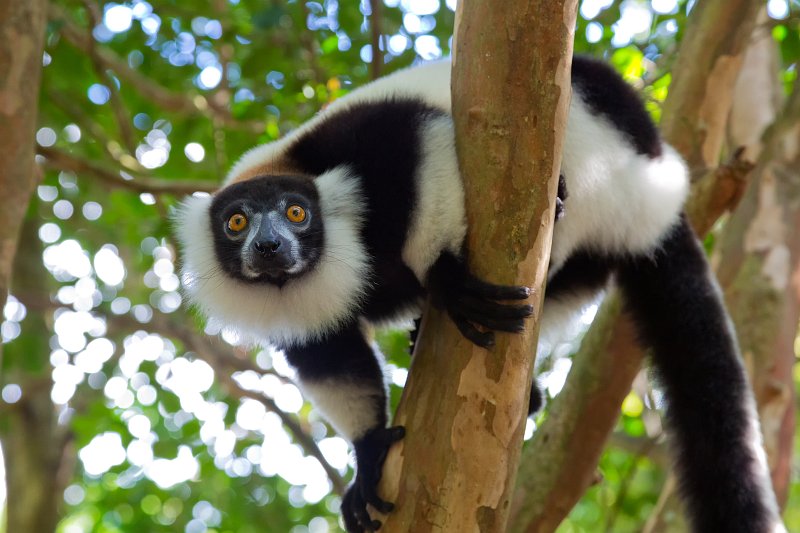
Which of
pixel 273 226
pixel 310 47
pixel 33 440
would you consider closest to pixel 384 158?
pixel 273 226

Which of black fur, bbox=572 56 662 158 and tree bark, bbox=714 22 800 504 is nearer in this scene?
black fur, bbox=572 56 662 158

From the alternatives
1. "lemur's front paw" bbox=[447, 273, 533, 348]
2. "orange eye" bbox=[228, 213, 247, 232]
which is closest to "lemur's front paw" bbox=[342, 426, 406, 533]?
"lemur's front paw" bbox=[447, 273, 533, 348]

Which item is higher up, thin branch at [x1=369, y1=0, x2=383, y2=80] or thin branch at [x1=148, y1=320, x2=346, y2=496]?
thin branch at [x1=369, y1=0, x2=383, y2=80]

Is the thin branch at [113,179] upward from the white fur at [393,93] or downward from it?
downward

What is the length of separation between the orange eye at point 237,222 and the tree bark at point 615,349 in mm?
1526

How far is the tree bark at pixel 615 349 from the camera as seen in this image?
343 centimetres

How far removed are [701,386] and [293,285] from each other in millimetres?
1602

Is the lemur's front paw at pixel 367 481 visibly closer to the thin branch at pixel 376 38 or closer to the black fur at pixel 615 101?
the black fur at pixel 615 101

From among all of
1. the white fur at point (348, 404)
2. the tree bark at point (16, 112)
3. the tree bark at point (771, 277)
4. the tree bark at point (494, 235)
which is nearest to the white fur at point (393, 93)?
the tree bark at point (494, 235)

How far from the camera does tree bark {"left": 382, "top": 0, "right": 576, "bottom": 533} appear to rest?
227 centimetres

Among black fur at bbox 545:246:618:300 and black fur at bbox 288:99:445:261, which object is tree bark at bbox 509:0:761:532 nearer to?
black fur at bbox 545:246:618:300

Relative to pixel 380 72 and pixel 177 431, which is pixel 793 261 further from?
pixel 177 431

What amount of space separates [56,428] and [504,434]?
4799 mm

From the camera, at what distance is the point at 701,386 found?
323cm
